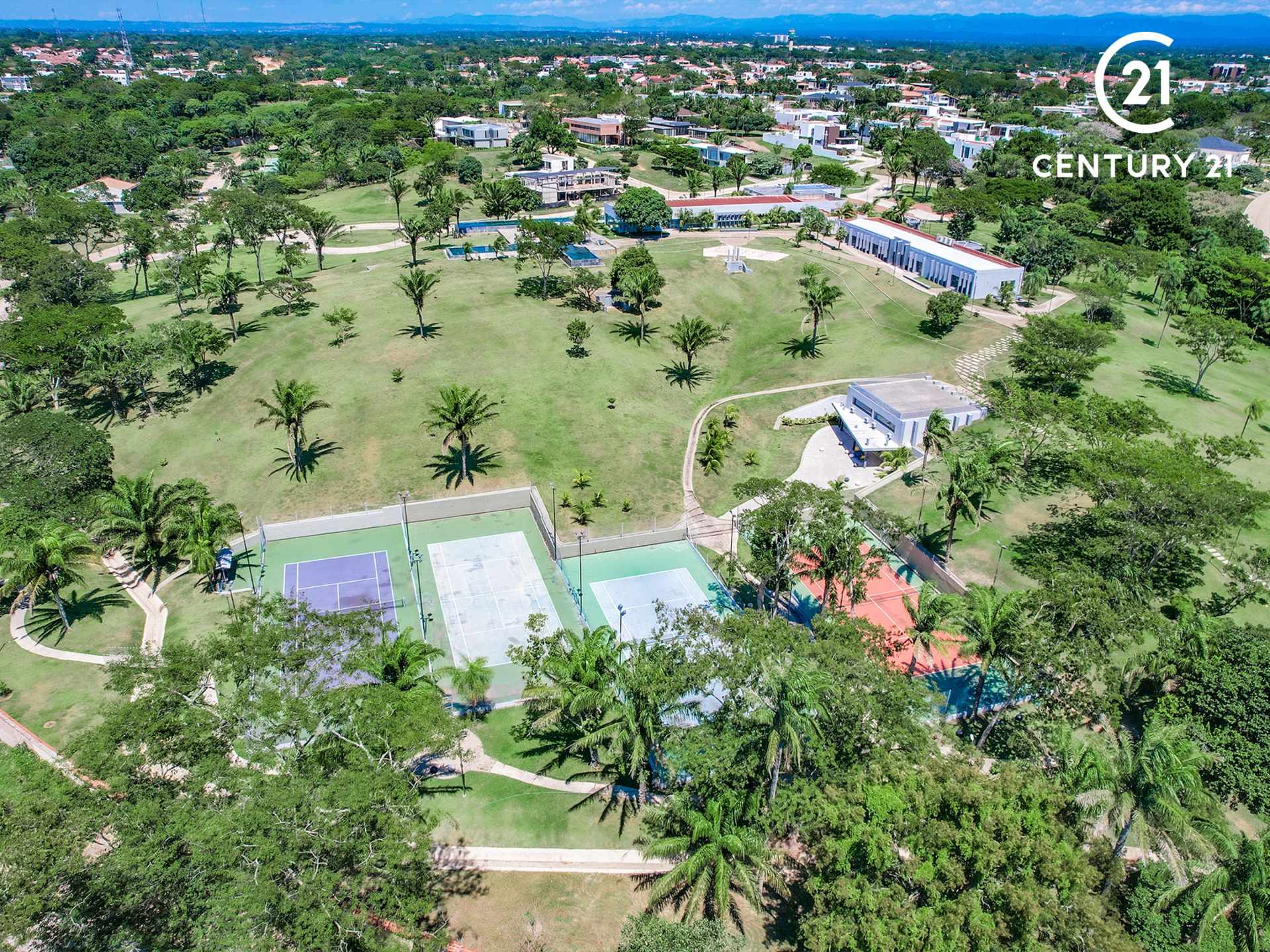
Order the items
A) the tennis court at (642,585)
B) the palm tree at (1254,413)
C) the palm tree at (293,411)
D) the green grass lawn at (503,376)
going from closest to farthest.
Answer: the tennis court at (642,585)
the palm tree at (293,411)
the green grass lawn at (503,376)
the palm tree at (1254,413)

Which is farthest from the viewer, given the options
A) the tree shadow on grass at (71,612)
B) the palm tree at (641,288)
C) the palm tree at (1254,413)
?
the palm tree at (641,288)

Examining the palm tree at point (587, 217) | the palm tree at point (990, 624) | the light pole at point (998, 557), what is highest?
the palm tree at point (990, 624)

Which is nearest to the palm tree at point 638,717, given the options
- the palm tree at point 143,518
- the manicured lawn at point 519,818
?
the manicured lawn at point 519,818

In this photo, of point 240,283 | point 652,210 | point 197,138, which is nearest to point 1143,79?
point 652,210

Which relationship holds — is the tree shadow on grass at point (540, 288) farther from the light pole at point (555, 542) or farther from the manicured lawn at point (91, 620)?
the manicured lawn at point (91, 620)

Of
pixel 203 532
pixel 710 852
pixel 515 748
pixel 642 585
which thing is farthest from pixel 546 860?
pixel 203 532

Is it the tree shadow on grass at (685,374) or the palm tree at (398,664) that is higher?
the palm tree at (398,664)

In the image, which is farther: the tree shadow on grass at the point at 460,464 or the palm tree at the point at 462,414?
the tree shadow on grass at the point at 460,464

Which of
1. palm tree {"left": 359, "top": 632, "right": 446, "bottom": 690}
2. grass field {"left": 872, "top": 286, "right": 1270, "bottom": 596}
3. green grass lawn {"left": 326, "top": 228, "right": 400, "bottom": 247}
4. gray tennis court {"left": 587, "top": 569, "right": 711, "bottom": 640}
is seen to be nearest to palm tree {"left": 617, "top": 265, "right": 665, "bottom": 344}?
grass field {"left": 872, "top": 286, "right": 1270, "bottom": 596}
